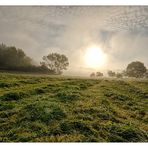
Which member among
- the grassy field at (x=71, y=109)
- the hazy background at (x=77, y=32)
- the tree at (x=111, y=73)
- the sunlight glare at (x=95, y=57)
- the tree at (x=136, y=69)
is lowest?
the grassy field at (x=71, y=109)

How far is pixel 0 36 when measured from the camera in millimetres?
7582

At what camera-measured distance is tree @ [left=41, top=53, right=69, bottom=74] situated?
24.9 ft

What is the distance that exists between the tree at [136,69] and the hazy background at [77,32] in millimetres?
94

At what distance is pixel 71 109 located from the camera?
23.2 ft

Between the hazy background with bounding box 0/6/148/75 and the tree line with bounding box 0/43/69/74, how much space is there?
11 centimetres

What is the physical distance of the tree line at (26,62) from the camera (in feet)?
25.0

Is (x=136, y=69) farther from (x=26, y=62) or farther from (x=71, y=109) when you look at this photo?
(x=26, y=62)

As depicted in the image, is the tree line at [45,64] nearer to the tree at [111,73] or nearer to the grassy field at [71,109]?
the tree at [111,73]

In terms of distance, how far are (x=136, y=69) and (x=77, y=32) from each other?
1.39m

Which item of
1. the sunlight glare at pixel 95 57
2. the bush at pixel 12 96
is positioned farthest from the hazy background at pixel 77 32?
the bush at pixel 12 96

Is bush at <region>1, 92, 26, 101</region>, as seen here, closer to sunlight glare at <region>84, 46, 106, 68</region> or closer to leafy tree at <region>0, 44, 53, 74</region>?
leafy tree at <region>0, 44, 53, 74</region>

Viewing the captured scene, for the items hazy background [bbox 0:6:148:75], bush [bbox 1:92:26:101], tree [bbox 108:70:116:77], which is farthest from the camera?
tree [bbox 108:70:116:77]

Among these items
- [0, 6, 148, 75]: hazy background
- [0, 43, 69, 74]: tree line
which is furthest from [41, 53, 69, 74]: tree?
[0, 6, 148, 75]: hazy background

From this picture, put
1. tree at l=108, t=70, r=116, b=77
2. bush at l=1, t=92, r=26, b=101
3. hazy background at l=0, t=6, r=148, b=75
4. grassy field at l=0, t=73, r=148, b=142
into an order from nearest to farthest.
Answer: grassy field at l=0, t=73, r=148, b=142 → bush at l=1, t=92, r=26, b=101 → hazy background at l=0, t=6, r=148, b=75 → tree at l=108, t=70, r=116, b=77
